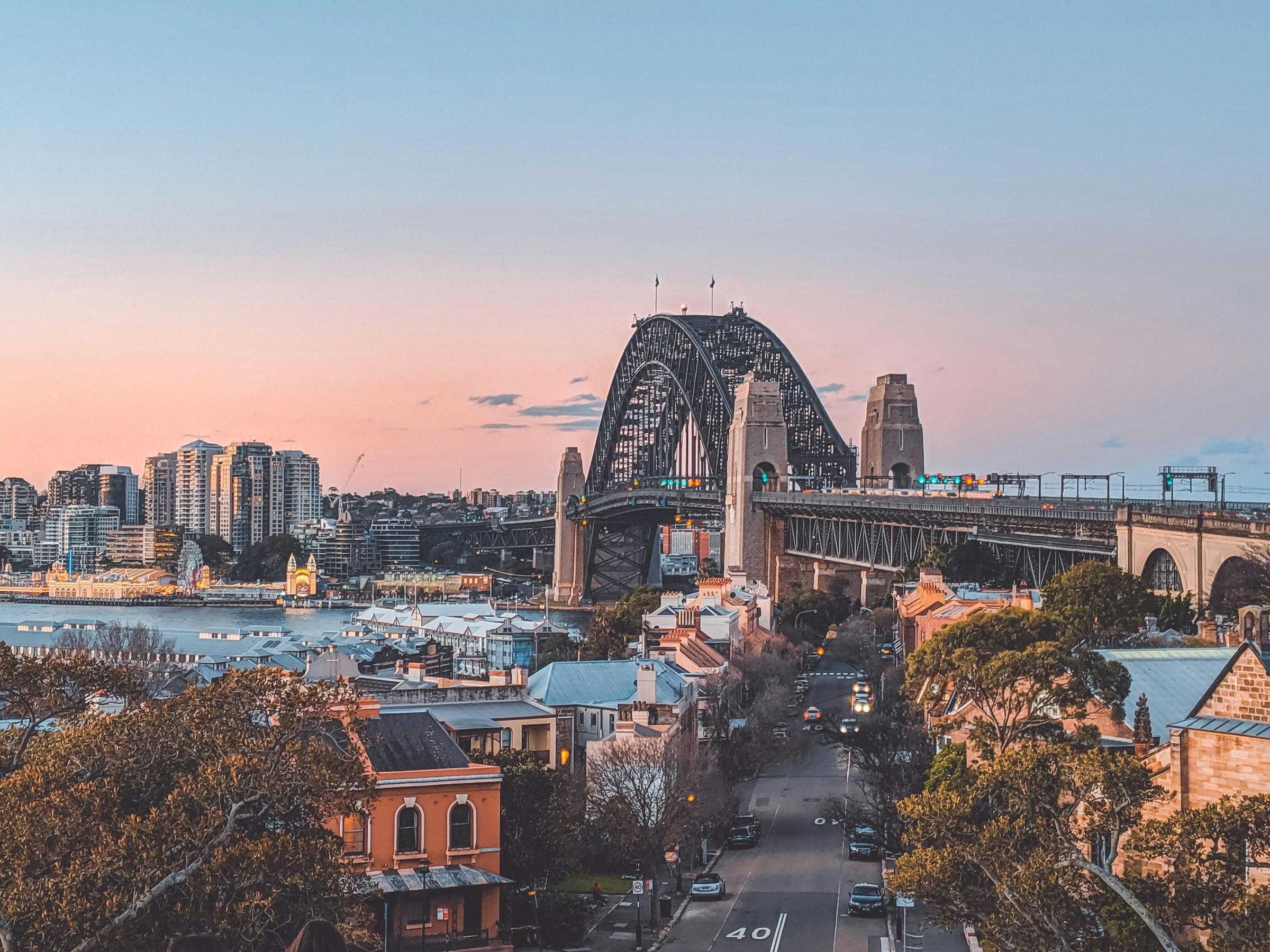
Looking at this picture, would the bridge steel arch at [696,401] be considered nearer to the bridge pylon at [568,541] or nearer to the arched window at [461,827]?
the bridge pylon at [568,541]

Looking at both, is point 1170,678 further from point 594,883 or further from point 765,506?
point 765,506

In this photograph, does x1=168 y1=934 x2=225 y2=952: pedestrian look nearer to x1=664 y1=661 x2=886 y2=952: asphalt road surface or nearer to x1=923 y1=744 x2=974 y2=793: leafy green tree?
x1=923 y1=744 x2=974 y2=793: leafy green tree

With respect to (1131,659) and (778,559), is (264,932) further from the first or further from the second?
Answer: (778,559)

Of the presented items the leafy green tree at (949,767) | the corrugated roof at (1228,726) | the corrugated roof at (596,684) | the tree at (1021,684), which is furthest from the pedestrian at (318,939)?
the corrugated roof at (596,684)

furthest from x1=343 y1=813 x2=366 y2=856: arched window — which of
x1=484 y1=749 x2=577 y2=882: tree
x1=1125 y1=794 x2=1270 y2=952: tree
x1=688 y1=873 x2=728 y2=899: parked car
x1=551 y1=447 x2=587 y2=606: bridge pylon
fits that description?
x1=551 y1=447 x2=587 y2=606: bridge pylon

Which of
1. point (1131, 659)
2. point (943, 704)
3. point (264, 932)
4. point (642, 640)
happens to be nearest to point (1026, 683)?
point (1131, 659)

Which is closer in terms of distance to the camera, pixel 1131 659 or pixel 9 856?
pixel 9 856
